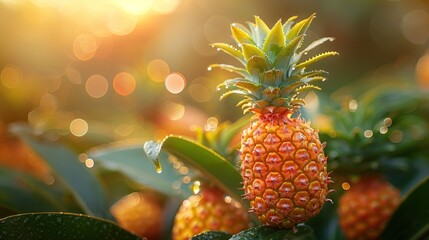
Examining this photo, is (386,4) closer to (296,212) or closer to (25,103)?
(25,103)

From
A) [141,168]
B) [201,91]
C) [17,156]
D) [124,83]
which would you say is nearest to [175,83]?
[201,91]

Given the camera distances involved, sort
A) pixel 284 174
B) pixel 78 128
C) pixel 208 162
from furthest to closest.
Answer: pixel 78 128
pixel 208 162
pixel 284 174

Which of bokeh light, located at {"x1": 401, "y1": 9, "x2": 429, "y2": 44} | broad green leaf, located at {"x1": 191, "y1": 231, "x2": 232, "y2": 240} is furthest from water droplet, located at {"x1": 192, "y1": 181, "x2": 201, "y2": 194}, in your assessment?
bokeh light, located at {"x1": 401, "y1": 9, "x2": 429, "y2": 44}

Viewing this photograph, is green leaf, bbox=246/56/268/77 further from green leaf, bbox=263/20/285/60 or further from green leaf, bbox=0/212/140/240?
green leaf, bbox=0/212/140/240

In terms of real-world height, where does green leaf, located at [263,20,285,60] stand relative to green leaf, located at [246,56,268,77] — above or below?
above

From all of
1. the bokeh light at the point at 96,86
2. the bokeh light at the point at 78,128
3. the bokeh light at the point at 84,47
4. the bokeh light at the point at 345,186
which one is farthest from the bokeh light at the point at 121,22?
the bokeh light at the point at 345,186

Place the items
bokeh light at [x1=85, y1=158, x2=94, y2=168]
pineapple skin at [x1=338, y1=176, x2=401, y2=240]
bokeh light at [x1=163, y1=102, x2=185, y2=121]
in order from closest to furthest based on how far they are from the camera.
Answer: pineapple skin at [x1=338, y1=176, x2=401, y2=240] < bokeh light at [x1=85, y1=158, x2=94, y2=168] < bokeh light at [x1=163, y1=102, x2=185, y2=121]

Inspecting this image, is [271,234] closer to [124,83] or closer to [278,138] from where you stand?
[278,138]
